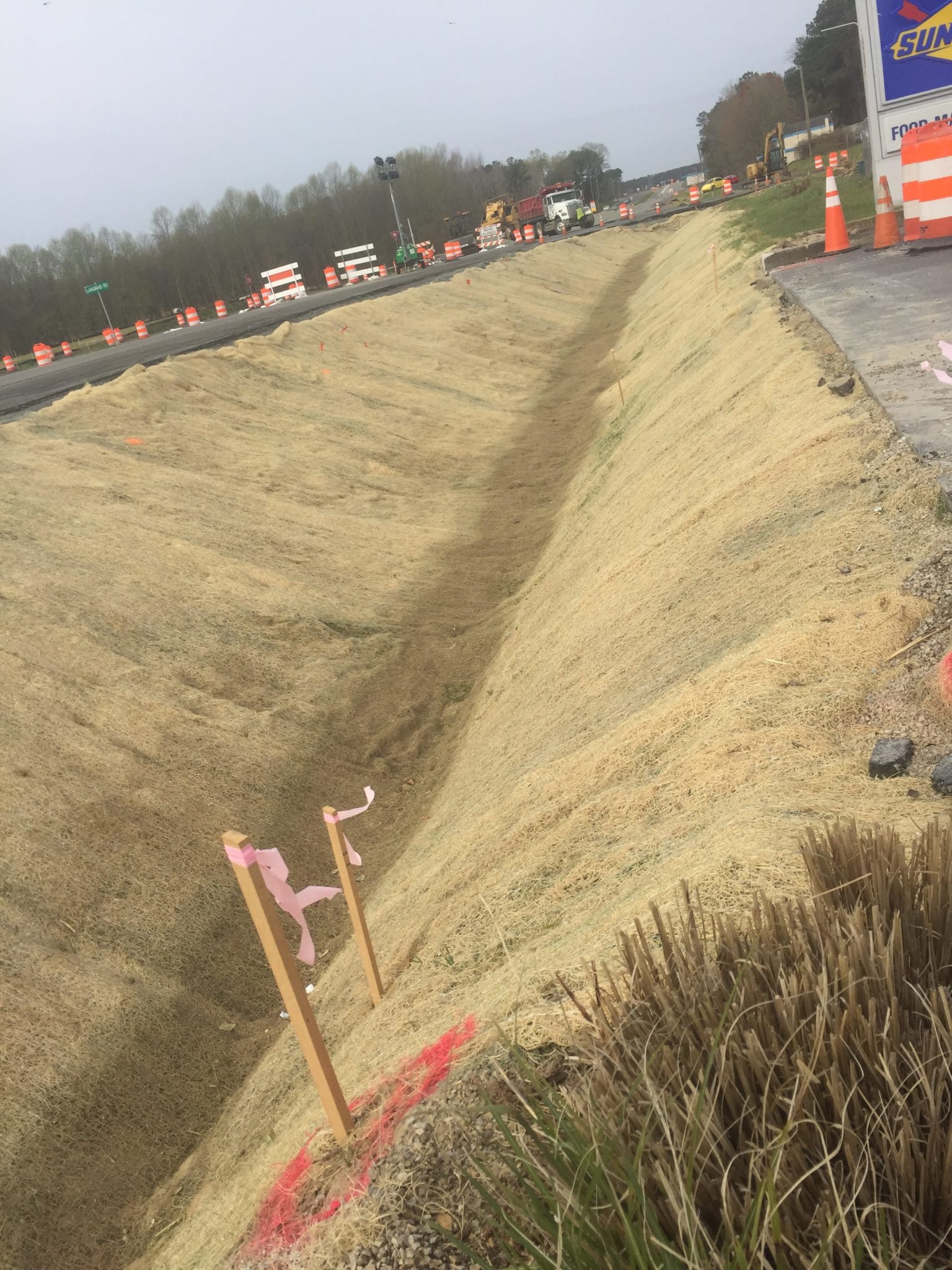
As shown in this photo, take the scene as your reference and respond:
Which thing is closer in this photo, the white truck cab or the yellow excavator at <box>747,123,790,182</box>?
the yellow excavator at <box>747,123,790,182</box>

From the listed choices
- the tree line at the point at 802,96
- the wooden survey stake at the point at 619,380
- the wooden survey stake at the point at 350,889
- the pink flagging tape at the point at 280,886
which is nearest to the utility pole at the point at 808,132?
the tree line at the point at 802,96

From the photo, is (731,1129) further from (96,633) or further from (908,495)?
(96,633)

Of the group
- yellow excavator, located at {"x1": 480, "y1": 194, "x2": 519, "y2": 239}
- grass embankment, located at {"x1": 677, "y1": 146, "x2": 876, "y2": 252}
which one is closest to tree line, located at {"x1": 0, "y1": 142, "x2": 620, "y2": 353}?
yellow excavator, located at {"x1": 480, "y1": 194, "x2": 519, "y2": 239}

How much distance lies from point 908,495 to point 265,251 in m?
78.8

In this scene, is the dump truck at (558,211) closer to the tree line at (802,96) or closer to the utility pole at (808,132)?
the utility pole at (808,132)

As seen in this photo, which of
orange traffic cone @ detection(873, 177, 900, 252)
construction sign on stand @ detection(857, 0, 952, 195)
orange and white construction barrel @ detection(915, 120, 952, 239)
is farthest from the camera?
construction sign on stand @ detection(857, 0, 952, 195)

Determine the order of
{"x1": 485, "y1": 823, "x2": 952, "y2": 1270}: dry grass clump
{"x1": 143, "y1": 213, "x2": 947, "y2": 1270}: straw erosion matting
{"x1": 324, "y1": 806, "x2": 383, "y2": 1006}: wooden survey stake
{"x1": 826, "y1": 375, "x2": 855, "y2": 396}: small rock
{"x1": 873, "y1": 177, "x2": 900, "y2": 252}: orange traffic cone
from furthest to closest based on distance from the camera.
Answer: {"x1": 873, "y1": 177, "x2": 900, "y2": 252}: orange traffic cone
{"x1": 826, "y1": 375, "x2": 855, "y2": 396}: small rock
{"x1": 324, "y1": 806, "x2": 383, "y2": 1006}: wooden survey stake
{"x1": 143, "y1": 213, "x2": 947, "y2": 1270}: straw erosion matting
{"x1": 485, "y1": 823, "x2": 952, "y2": 1270}: dry grass clump

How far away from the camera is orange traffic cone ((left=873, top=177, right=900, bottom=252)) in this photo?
1196 cm

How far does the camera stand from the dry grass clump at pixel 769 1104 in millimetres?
1647

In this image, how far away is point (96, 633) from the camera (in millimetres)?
8906

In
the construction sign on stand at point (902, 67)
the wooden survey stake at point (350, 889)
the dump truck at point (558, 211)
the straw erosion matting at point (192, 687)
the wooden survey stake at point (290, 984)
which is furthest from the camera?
the dump truck at point (558, 211)

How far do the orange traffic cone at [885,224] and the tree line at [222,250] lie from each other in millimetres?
53318

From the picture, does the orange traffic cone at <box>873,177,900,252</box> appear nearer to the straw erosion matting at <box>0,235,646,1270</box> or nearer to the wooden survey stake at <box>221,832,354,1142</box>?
the straw erosion matting at <box>0,235,646,1270</box>

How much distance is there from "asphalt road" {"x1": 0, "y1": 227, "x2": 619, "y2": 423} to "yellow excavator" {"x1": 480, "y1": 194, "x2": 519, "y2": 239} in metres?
17.5
